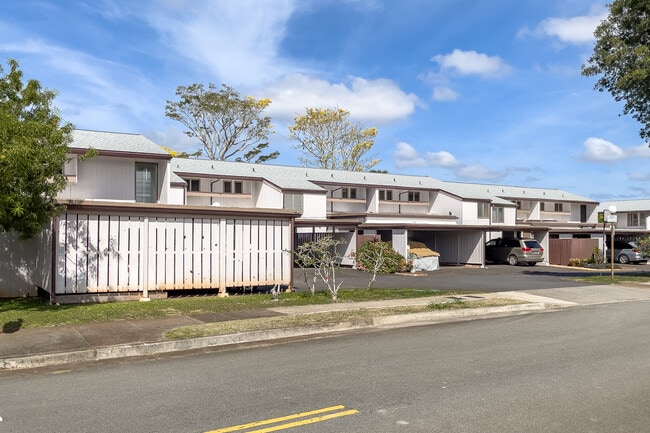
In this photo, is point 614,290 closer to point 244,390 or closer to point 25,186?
point 244,390

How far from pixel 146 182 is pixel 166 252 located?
8740mm

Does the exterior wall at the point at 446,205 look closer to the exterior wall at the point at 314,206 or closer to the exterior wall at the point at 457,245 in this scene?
the exterior wall at the point at 457,245

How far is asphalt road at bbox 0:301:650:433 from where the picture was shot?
18.7 feet

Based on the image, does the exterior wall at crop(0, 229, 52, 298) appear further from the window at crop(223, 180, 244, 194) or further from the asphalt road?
the window at crop(223, 180, 244, 194)

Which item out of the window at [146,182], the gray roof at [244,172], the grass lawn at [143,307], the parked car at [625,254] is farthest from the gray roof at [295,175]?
the grass lawn at [143,307]

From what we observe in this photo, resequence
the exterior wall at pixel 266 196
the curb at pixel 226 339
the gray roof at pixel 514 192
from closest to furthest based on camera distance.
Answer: the curb at pixel 226 339
the exterior wall at pixel 266 196
the gray roof at pixel 514 192

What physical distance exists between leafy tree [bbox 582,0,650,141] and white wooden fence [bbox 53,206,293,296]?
14.5 m

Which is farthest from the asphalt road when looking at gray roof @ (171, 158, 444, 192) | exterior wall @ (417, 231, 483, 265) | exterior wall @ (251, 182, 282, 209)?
gray roof @ (171, 158, 444, 192)

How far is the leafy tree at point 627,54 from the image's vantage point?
21703 mm

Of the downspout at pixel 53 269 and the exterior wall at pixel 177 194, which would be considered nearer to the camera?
the downspout at pixel 53 269

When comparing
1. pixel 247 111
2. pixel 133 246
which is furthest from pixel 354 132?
pixel 133 246

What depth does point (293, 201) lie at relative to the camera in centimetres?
3616

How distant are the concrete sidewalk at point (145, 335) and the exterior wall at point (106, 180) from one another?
11.4 meters

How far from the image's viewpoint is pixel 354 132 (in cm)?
6134
